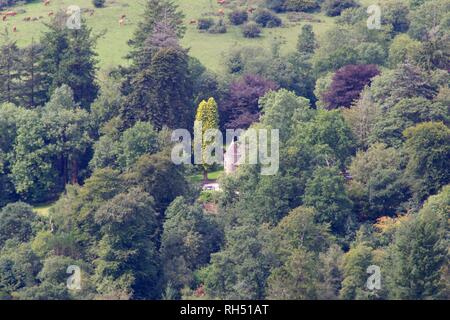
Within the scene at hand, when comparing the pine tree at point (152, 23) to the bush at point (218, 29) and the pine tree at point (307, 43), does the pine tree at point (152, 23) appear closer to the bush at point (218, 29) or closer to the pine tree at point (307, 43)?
the bush at point (218, 29)

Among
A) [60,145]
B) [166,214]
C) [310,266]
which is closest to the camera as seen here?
[310,266]

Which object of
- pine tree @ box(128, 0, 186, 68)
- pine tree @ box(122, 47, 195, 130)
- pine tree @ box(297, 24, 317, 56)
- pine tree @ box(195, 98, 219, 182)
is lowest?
pine tree @ box(297, 24, 317, 56)

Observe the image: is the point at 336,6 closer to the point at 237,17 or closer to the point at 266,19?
the point at 266,19

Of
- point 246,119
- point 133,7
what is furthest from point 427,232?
point 133,7

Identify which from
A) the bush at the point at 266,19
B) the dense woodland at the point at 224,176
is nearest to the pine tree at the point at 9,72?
the dense woodland at the point at 224,176

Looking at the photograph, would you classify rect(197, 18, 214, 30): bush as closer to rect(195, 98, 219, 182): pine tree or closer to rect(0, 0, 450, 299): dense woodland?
rect(0, 0, 450, 299): dense woodland

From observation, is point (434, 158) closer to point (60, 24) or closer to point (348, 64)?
point (348, 64)

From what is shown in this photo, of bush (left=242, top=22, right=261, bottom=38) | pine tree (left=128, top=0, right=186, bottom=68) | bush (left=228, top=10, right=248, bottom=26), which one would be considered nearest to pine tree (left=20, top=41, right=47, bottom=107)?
pine tree (left=128, top=0, right=186, bottom=68)
